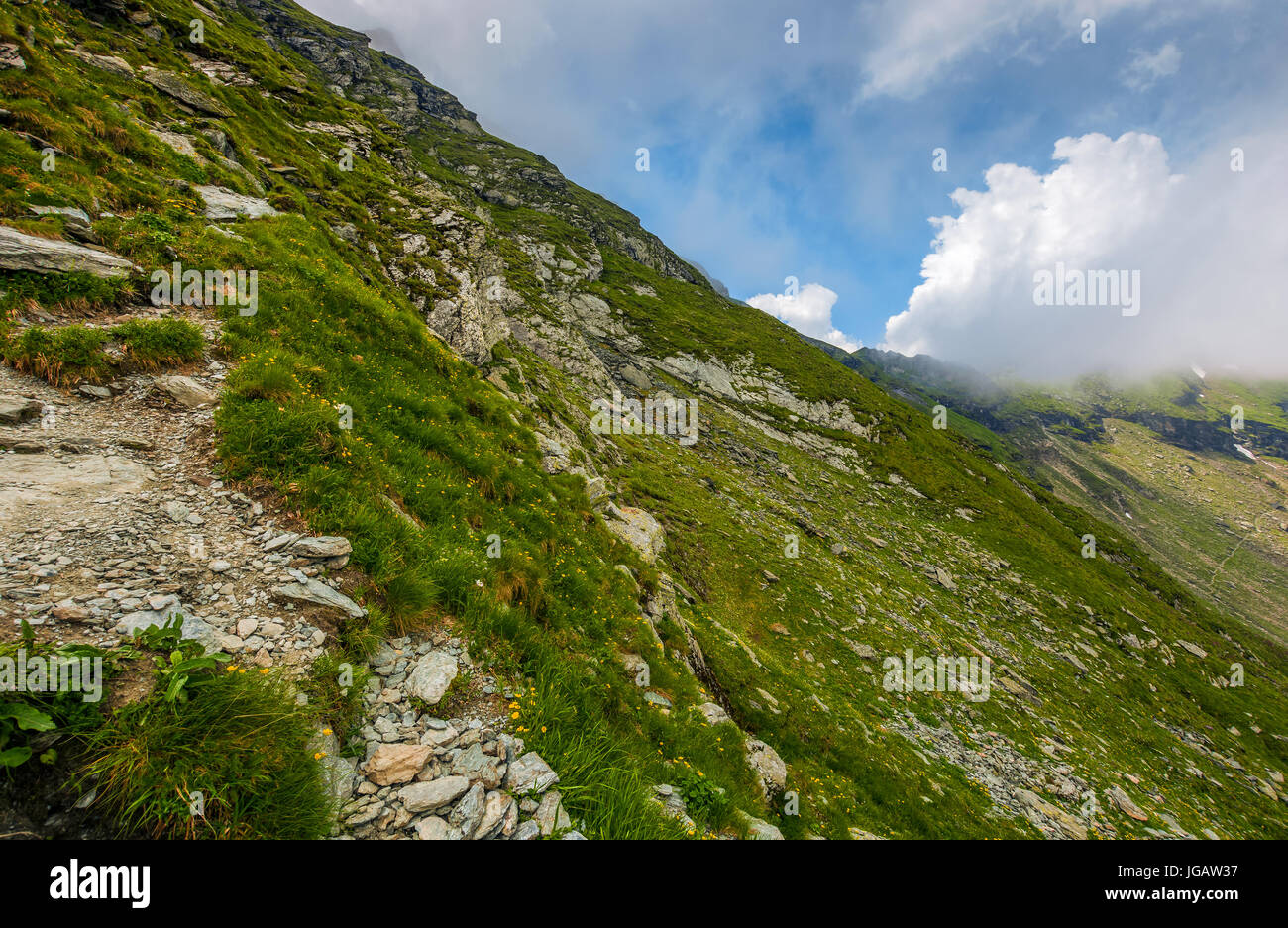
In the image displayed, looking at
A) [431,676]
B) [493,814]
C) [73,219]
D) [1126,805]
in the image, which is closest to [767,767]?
[493,814]

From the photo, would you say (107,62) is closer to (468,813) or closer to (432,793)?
(432,793)

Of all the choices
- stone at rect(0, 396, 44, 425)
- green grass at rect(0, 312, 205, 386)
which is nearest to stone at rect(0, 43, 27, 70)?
green grass at rect(0, 312, 205, 386)

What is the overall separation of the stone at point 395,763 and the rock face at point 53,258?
35.8 ft

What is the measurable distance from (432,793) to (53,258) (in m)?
12.0

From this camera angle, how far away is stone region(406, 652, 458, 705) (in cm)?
498

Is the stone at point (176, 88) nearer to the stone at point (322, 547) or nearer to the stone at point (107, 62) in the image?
the stone at point (107, 62)

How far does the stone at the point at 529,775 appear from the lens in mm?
4445

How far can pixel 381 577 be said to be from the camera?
18.9ft
